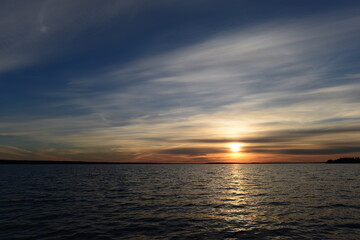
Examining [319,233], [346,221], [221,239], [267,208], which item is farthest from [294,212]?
[221,239]

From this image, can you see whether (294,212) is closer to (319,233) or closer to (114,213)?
(319,233)

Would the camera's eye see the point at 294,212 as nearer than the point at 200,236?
No

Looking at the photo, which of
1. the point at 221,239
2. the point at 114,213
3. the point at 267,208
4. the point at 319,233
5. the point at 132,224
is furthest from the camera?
the point at 267,208

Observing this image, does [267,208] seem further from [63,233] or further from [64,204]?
[64,204]

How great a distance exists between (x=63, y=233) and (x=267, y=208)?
21.8 m

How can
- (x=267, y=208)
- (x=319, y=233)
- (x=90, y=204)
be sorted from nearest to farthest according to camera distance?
(x=319, y=233) < (x=267, y=208) < (x=90, y=204)

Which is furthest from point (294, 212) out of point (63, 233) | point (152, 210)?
point (63, 233)

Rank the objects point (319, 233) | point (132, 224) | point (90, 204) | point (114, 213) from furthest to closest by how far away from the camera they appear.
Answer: point (90, 204)
point (114, 213)
point (132, 224)
point (319, 233)

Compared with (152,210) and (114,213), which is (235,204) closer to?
(152,210)

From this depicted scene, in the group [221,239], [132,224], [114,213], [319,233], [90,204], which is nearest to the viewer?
[221,239]

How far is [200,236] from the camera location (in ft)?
62.8

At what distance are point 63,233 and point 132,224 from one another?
568cm

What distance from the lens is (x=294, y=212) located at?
27281 mm

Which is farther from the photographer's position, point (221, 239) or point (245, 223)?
point (245, 223)
